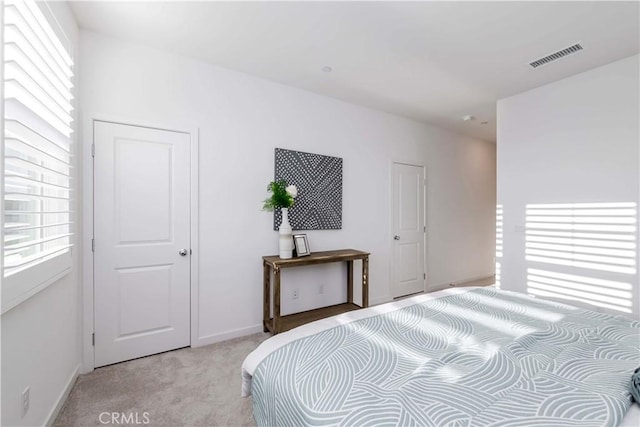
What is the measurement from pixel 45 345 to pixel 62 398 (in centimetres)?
46

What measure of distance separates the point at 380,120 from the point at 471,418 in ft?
11.5

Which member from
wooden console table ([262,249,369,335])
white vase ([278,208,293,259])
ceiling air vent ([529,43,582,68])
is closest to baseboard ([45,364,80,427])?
wooden console table ([262,249,369,335])

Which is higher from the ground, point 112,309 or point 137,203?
point 137,203

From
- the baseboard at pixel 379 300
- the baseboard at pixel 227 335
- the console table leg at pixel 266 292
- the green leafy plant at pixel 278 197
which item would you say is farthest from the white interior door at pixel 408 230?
the baseboard at pixel 227 335

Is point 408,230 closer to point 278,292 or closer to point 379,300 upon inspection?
point 379,300

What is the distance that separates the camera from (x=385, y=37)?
2.15 m

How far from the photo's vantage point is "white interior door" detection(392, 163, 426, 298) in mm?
3869

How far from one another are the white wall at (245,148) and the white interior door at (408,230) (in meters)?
0.18

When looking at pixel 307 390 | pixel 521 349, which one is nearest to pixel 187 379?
pixel 307 390

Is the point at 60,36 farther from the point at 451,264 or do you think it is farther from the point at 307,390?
the point at 451,264

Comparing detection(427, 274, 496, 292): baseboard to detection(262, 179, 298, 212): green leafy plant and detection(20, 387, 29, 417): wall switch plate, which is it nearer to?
detection(262, 179, 298, 212): green leafy plant

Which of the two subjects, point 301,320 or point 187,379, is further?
point 301,320

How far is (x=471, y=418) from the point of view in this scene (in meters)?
0.75

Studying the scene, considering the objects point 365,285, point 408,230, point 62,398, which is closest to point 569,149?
point 408,230
